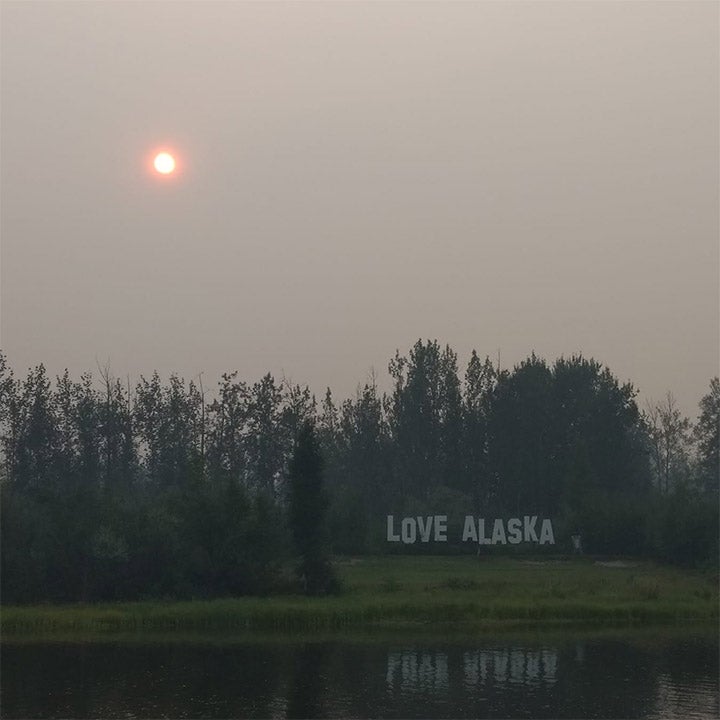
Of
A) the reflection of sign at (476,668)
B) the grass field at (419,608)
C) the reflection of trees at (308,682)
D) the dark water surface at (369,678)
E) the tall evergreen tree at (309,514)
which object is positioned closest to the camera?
the reflection of trees at (308,682)


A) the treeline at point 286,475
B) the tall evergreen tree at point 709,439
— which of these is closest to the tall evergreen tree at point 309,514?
the treeline at point 286,475

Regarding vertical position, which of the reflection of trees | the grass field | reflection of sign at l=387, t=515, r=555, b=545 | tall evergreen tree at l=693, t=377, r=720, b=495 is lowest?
the reflection of trees

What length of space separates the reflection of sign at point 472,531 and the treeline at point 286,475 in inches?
95.5

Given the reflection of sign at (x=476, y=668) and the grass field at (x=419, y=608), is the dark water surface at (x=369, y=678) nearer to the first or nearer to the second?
the reflection of sign at (x=476, y=668)

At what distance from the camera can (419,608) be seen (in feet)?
177

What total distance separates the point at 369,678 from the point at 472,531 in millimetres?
44641

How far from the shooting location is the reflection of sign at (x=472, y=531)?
81188 mm

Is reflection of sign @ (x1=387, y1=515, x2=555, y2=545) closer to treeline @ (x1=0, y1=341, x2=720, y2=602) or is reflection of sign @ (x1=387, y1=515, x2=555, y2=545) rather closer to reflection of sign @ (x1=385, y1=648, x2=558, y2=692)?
treeline @ (x1=0, y1=341, x2=720, y2=602)

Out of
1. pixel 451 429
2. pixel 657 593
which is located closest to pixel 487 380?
pixel 451 429

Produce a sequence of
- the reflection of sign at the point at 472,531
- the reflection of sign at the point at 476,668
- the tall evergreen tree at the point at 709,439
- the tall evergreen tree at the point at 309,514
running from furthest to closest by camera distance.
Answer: the tall evergreen tree at the point at 709,439, the reflection of sign at the point at 472,531, the tall evergreen tree at the point at 309,514, the reflection of sign at the point at 476,668

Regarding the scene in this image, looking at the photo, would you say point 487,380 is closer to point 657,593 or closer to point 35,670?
point 657,593

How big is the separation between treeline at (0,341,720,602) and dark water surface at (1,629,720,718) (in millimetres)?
12403

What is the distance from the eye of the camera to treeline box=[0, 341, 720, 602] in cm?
5919

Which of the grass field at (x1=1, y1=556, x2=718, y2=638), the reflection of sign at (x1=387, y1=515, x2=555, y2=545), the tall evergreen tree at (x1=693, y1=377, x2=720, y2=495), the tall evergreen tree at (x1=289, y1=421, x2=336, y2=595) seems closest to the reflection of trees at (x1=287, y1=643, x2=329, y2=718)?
the grass field at (x1=1, y1=556, x2=718, y2=638)
